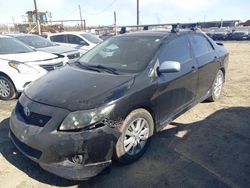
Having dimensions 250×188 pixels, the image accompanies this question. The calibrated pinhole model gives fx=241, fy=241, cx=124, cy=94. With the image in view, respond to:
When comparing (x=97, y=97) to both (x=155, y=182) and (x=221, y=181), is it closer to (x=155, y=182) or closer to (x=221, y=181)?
(x=155, y=182)

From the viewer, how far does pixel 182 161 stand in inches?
124

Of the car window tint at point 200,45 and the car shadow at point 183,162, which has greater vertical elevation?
the car window tint at point 200,45

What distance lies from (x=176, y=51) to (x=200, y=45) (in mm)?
1013

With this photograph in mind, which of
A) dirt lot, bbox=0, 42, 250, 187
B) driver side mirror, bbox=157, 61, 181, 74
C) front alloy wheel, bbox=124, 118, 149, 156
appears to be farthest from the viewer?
driver side mirror, bbox=157, 61, 181, 74

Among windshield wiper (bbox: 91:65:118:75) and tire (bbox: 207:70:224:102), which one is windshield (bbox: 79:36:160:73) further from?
tire (bbox: 207:70:224:102)

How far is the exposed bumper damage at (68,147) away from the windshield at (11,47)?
13.5 feet

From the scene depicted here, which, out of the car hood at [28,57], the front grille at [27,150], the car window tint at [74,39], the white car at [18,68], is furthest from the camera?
the car window tint at [74,39]

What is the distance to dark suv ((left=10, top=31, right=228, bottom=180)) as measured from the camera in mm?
2518

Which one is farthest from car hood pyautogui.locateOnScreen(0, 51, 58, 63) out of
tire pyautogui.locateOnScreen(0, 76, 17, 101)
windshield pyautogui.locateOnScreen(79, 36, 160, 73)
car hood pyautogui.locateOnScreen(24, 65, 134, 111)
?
car hood pyautogui.locateOnScreen(24, 65, 134, 111)

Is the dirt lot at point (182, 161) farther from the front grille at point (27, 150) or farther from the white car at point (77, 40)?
the white car at point (77, 40)

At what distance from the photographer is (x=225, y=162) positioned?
10.2 ft

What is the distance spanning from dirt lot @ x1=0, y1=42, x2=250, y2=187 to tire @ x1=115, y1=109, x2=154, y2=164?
14 centimetres

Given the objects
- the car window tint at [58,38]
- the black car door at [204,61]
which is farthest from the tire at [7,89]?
the car window tint at [58,38]

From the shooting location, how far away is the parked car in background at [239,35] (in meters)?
25.5
